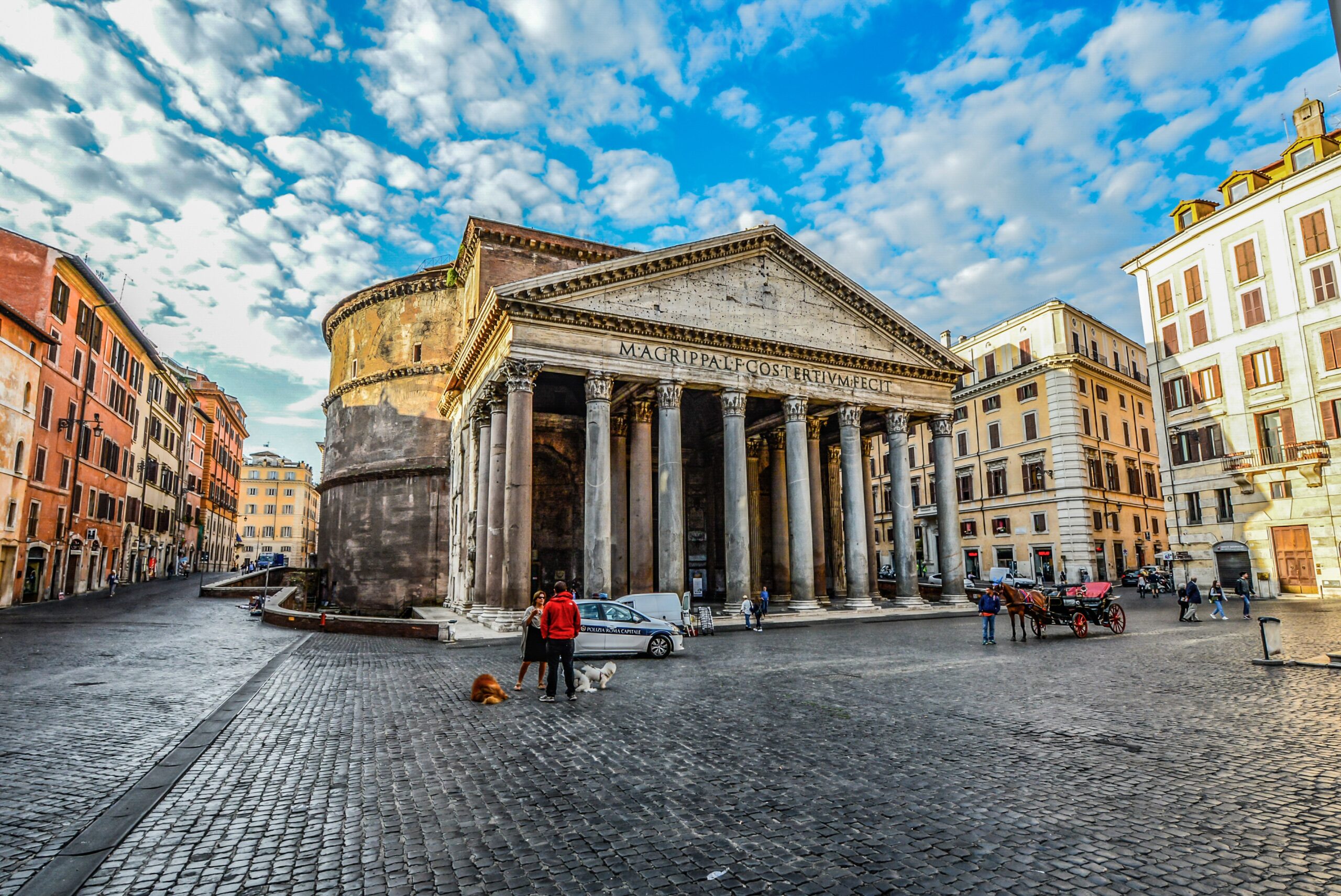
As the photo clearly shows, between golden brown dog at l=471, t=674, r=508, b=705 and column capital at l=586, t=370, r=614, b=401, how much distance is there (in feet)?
43.5

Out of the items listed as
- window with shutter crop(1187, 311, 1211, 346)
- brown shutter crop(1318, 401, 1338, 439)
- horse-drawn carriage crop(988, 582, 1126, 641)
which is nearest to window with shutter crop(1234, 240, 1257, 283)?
window with shutter crop(1187, 311, 1211, 346)

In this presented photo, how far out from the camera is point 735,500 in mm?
23750

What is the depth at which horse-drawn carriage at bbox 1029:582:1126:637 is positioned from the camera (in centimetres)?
1695

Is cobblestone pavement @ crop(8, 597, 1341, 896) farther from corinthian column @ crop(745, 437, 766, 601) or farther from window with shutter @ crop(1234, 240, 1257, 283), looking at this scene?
window with shutter @ crop(1234, 240, 1257, 283)

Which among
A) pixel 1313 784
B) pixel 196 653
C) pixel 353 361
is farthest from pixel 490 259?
pixel 1313 784

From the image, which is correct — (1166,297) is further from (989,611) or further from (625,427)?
(625,427)

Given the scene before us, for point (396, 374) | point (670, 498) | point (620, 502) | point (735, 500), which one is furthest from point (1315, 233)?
point (396, 374)

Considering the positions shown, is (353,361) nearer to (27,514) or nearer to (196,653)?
(27,514)

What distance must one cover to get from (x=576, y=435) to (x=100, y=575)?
27145mm

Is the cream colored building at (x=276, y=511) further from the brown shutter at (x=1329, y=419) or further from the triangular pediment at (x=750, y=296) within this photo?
the brown shutter at (x=1329, y=419)

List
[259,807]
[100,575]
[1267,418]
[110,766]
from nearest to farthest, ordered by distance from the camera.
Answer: [259,807] → [110,766] → [1267,418] → [100,575]

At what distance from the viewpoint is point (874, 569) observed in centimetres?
3027

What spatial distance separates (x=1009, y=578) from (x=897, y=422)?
14.6 metres

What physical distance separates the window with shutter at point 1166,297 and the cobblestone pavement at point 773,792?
2628 centimetres
